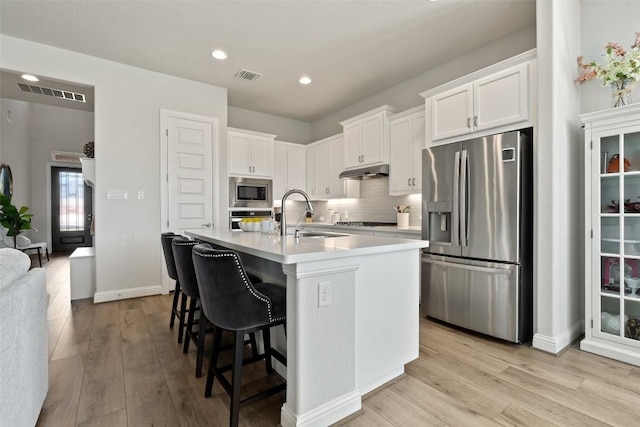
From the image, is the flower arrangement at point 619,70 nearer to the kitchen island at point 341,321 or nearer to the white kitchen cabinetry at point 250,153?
the kitchen island at point 341,321

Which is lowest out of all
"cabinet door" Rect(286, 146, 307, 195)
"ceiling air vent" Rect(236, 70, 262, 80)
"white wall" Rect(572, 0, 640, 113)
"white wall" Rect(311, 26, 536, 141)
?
"cabinet door" Rect(286, 146, 307, 195)

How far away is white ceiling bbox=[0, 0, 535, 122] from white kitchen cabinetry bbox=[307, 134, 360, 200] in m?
1.20

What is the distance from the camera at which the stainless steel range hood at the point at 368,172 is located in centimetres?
416

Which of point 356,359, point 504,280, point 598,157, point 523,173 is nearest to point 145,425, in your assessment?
point 356,359

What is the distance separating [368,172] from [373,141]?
45 centimetres

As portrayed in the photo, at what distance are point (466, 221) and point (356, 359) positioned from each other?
5.62 ft

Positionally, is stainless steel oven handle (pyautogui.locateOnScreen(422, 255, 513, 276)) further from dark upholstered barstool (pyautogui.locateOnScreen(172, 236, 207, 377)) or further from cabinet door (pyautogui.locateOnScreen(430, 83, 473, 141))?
dark upholstered barstool (pyautogui.locateOnScreen(172, 236, 207, 377))

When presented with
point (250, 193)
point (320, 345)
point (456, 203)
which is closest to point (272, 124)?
point (250, 193)

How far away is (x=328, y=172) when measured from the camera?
5.39 meters

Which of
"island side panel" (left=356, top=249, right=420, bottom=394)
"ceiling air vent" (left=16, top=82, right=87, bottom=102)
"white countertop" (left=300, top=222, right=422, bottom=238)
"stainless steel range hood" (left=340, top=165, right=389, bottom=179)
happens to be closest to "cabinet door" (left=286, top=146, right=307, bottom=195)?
"white countertop" (left=300, top=222, right=422, bottom=238)

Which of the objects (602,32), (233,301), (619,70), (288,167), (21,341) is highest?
(602,32)

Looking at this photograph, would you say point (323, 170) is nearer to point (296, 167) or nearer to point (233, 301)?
point (296, 167)

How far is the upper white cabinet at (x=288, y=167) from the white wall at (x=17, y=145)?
5.31 meters

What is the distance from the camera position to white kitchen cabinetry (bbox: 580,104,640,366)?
7.43 ft
